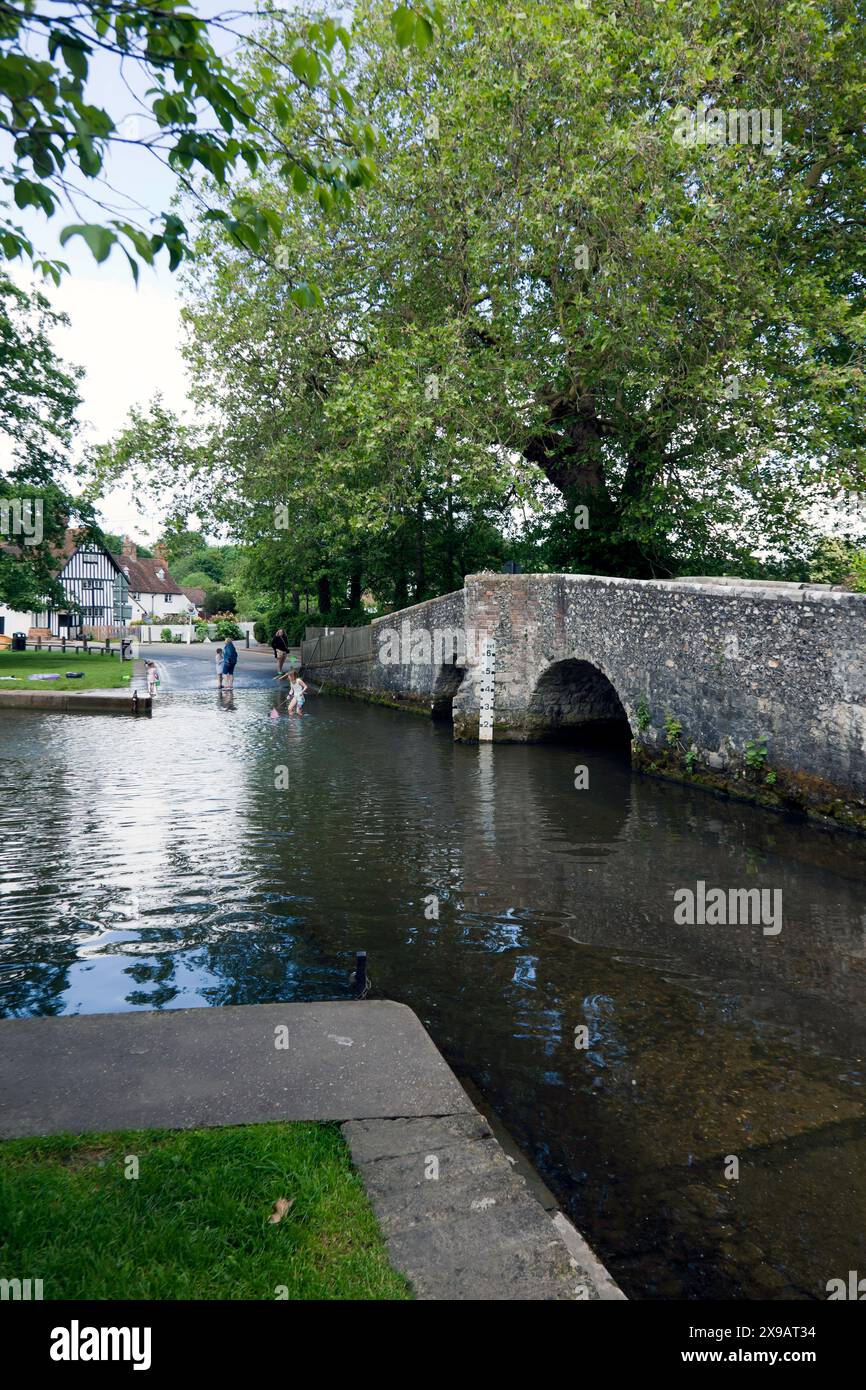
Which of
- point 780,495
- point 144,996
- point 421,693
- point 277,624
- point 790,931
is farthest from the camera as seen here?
point 277,624

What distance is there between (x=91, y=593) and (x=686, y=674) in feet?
202

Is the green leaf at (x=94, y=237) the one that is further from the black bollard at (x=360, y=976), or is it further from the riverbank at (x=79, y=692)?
the riverbank at (x=79, y=692)

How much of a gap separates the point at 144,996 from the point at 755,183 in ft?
55.9

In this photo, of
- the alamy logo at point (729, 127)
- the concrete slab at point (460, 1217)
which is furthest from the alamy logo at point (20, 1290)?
the alamy logo at point (729, 127)

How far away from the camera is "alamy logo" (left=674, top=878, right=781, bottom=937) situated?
734 cm

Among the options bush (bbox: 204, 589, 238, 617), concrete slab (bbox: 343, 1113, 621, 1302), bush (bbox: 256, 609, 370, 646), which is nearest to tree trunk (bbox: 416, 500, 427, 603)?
bush (bbox: 256, 609, 370, 646)

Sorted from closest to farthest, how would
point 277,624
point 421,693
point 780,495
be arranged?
1. point 780,495
2. point 421,693
3. point 277,624

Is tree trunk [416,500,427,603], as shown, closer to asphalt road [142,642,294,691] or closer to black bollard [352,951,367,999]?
asphalt road [142,642,294,691]

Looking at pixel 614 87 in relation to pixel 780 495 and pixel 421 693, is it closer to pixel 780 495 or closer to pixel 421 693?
pixel 780 495

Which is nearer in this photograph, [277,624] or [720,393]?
[720,393]

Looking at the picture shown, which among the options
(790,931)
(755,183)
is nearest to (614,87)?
(755,183)
